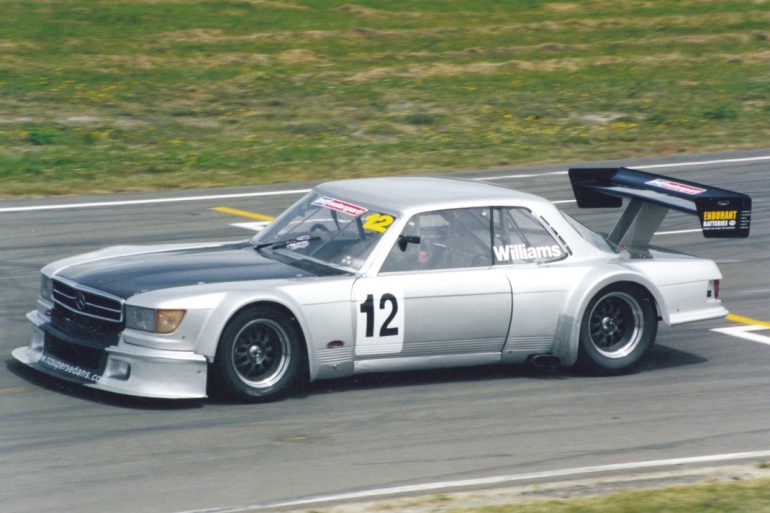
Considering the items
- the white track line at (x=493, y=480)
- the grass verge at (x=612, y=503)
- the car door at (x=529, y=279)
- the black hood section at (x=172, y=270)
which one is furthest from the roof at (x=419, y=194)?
the grass verge at (x=612, y=503)

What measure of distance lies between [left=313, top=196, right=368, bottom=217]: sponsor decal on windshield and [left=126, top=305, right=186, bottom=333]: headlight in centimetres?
163

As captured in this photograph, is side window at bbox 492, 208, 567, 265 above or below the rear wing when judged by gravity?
below

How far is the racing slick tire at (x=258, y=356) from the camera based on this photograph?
8070mm

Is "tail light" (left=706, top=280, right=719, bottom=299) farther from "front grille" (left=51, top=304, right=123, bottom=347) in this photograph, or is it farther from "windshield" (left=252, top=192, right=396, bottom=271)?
"front grille" (left=51, top=304, right=123, bottom=347)

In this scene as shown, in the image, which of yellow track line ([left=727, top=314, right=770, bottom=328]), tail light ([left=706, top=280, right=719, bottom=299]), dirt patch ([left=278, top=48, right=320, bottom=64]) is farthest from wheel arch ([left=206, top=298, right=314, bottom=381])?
dirt patch ([left=278, top=48, right=320, bottom=64])

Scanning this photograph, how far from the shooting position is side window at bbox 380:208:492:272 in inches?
343

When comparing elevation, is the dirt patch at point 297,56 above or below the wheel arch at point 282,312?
above

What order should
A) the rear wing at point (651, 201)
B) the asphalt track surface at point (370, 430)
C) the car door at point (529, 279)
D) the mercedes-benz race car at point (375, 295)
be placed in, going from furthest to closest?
1. the rear wing at point (651, 201)
2. the car door at point (529, 279)
3. the mercedes-benz race car at point (375, 295)
4. the asphalt track surface at point (370, 430)

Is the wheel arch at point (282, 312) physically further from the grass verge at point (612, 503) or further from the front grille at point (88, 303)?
the grass verge at point (612, 503)

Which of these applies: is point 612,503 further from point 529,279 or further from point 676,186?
point 676,186

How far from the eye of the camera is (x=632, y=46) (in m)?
30.6

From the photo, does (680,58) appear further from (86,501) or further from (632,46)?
(86,501)

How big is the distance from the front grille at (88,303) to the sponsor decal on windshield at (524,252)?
2.60m

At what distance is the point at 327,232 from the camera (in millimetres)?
9062
